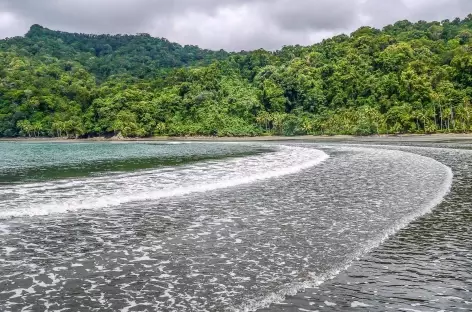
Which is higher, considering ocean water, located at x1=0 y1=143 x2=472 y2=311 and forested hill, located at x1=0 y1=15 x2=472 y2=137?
forested hill, located at x1=0 y1=15 x2=472 y2=137

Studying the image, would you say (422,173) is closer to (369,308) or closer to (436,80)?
(369,308)

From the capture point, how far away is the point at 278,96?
14375 centimetres

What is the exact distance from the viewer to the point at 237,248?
10641mm

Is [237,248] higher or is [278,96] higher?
[278,96]

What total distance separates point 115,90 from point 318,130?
76.6 metres

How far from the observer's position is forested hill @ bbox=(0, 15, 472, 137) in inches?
4306

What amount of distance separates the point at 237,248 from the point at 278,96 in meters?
136

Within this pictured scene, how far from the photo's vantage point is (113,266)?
934cm

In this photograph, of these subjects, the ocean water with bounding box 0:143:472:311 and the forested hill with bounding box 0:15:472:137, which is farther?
the forested hill with bounding box 0:15:472:137

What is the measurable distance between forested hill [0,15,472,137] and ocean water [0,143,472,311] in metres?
90.8

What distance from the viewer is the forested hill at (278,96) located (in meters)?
109

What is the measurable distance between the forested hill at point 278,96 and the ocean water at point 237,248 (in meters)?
90.8

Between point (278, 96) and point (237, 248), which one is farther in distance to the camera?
point (278, 96)

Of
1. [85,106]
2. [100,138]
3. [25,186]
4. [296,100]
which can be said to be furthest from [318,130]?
[25,186]
